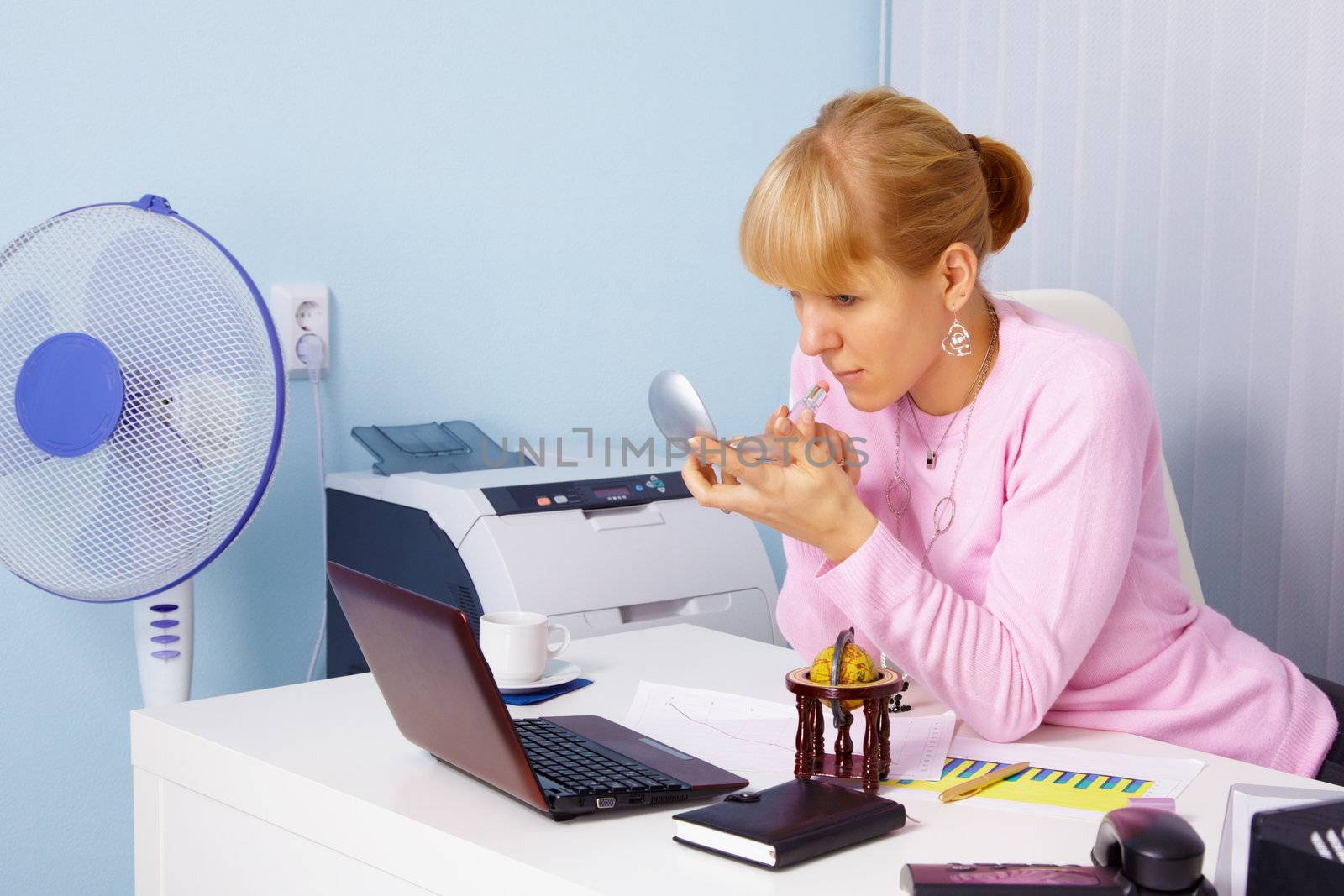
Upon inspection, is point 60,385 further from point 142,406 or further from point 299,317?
point 299,317

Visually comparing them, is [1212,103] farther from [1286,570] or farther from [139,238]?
[139,238]

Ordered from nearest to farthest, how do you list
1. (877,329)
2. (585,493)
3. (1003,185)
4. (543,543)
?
(877,329) → (1003,185) → (543,543) → (585,493)

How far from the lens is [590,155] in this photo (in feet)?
7.23

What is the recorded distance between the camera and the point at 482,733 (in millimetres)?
891

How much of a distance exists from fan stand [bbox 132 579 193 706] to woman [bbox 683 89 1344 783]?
0.75 metres

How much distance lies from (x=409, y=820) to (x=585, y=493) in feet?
3.03

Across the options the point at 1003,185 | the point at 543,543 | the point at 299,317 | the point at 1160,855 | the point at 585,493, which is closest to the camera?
the point at 1160,855

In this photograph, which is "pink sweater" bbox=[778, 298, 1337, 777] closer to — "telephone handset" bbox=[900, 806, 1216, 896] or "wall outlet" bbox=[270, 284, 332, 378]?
"telephone handset" bbox=[900, 806, 1216, 896]

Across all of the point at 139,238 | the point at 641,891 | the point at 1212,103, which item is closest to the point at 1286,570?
the point at 1212,103

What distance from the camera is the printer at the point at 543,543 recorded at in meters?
1.66

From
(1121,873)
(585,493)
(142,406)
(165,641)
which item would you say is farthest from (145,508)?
(1121,873)

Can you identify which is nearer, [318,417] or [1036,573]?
[1036,573]

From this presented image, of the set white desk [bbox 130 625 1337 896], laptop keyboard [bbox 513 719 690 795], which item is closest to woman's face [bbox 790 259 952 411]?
white desk [bbox 130 625 1337 896]

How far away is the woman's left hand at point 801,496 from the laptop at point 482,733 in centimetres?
21
